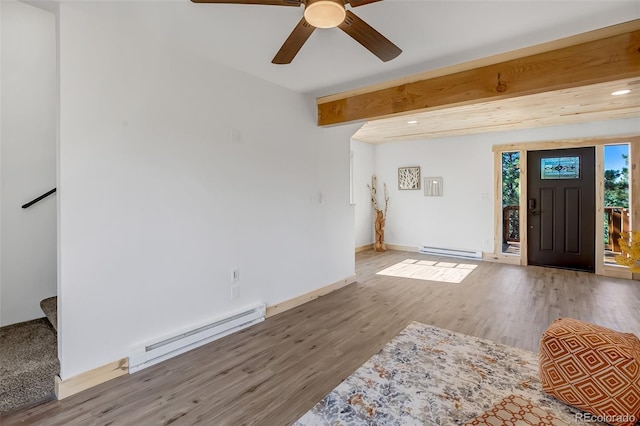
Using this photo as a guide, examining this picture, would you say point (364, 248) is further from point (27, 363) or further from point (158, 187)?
point (27, 363)

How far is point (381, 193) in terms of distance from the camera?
24.5 ft

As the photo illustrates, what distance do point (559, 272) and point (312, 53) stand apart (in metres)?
5.27

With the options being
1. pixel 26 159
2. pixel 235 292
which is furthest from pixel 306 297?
pixel 26 159

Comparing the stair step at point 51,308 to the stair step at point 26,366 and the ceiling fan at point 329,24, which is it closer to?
the stair step at point 26,366

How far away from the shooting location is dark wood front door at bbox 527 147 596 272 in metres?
5.11

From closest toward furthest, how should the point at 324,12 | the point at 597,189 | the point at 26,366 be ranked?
1. the point at 324,12
2. the point at 26,366
3. the point at 597,189

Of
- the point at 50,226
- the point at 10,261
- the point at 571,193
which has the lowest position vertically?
the point at 10,261

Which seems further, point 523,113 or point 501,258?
point 501,258

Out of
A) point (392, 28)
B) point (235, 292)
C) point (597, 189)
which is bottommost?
point (235, 292)

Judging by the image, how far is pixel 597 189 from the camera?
498cm

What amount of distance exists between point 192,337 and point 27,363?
1.03 metres

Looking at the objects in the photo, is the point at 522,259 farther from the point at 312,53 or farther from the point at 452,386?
the point at 312,53

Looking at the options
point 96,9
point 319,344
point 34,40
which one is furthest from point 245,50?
point 319,344

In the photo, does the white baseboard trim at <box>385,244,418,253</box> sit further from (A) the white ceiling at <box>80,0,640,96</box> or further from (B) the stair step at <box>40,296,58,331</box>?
(B) the stair step at <box>40,296,58,331</box>
